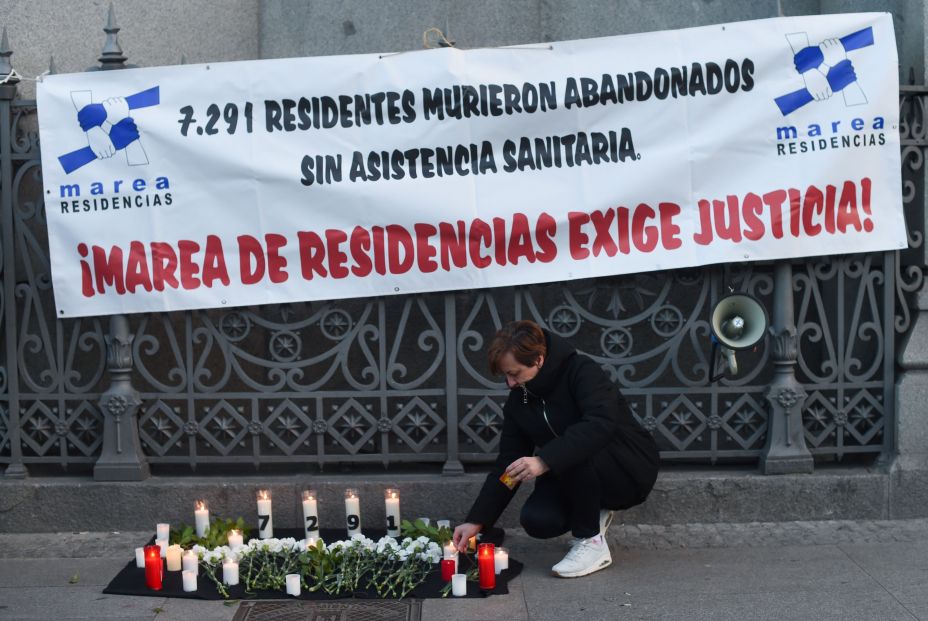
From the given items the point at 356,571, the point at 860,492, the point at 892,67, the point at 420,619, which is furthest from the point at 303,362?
the point at 892,67

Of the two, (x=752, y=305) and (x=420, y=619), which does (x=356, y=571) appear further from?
(x=752, y=305)

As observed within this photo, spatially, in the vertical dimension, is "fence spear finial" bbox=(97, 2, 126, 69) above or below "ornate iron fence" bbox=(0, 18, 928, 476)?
above

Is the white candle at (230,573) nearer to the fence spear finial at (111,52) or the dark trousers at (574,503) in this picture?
the dark trousers at (574,503)

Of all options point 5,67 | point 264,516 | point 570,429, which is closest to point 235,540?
point 264,516

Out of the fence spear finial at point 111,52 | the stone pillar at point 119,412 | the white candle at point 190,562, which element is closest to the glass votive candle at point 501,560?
the white candle at point 190,562

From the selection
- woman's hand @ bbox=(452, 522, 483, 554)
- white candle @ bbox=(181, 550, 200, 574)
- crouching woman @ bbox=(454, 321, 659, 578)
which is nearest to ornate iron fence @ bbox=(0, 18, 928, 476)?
crouching woman @ bbox=(454, 321, 659, 578)

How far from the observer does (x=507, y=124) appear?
267 inches

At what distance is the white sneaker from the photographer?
243 inches

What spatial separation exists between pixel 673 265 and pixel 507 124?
1.23 metres

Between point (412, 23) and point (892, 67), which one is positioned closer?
point (892, 67)

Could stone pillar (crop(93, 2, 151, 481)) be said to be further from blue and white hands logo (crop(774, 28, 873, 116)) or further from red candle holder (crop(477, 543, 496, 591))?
blue and white hands logo (crop(774, 28, 873, 116))

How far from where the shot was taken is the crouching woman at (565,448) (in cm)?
593

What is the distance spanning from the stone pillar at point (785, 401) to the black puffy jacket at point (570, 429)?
97cm

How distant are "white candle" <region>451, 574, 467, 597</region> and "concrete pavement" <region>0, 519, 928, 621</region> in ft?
0.23
